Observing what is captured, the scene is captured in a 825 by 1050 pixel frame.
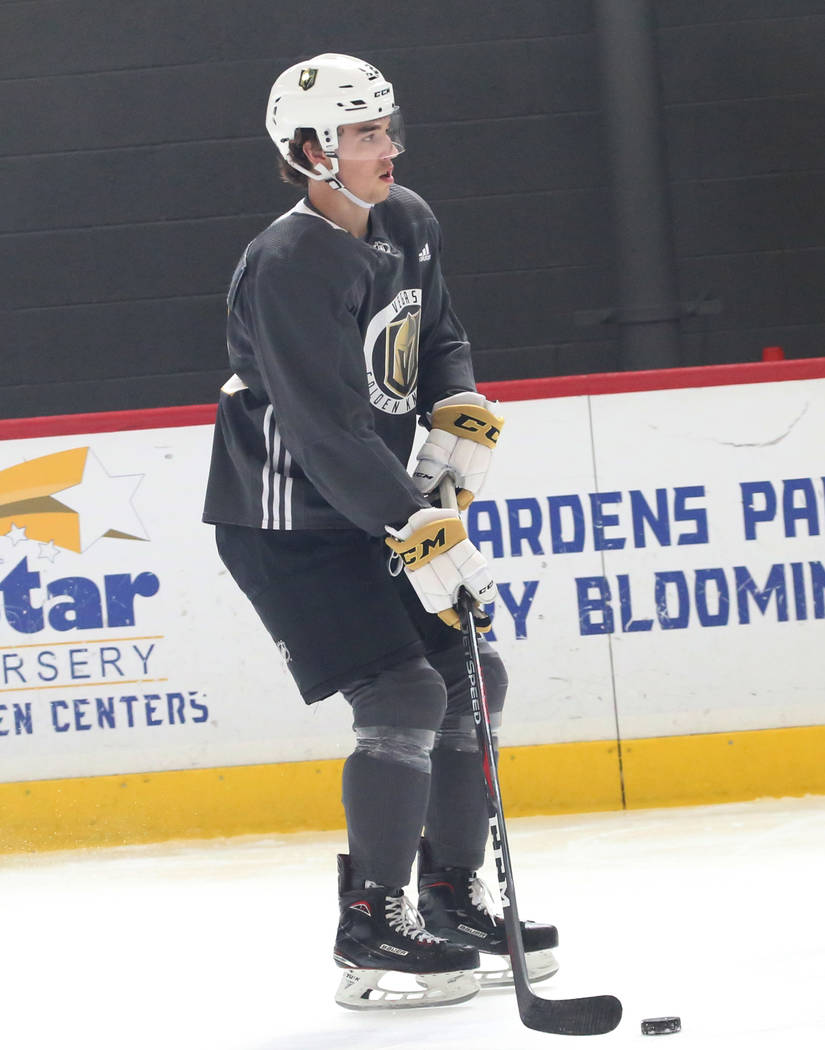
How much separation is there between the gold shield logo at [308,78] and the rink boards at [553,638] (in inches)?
53.5

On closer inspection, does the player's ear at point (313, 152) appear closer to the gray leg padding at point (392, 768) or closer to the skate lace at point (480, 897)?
the gray leg padding at point (392, 768)

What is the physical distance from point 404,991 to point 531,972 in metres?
0.18

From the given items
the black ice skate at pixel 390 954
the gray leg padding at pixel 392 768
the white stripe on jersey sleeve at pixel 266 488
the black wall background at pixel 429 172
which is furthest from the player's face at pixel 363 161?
the black wall background at pixel 429 172

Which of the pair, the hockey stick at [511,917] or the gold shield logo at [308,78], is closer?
the hockey stick at [511,917]

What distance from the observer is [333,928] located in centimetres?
255

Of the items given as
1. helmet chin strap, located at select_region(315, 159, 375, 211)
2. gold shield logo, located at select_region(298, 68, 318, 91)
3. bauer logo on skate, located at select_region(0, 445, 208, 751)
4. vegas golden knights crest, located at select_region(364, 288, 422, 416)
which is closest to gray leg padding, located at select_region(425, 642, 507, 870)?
vegas golden knights crest, located at select_region(364, 288, 422, 416)

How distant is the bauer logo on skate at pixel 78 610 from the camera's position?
3385 mm

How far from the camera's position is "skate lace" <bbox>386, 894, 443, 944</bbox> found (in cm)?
207

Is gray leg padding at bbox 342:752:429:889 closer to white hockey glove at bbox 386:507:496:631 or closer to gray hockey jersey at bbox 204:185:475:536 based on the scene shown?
white hockey glove at bbox 386:507:496:631

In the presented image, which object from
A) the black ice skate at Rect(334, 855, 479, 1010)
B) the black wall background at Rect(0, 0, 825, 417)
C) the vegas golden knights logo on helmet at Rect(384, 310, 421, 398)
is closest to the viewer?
the black ice skate at Rect(334, 855, 479, 1010)

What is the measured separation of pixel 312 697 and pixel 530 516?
1.38m

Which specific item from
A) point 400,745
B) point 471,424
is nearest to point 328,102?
point 471,424

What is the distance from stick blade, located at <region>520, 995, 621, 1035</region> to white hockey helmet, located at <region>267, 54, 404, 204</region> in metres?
1.12

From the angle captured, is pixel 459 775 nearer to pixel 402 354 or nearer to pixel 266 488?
pixel 266 488
